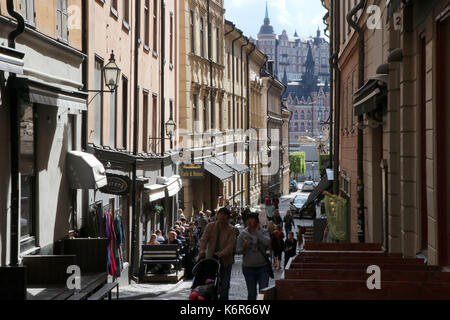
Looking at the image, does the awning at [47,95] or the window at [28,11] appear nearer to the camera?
the awning at [47,95]

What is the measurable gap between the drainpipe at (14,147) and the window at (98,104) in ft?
22.7

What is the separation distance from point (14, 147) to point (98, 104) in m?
7.52

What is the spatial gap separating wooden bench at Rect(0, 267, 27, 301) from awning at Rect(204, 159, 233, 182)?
26.9 metres

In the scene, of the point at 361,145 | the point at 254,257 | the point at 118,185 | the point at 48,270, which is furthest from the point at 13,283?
the point at 361,145

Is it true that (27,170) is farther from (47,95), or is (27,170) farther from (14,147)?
(47,95)

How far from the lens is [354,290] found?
6.65 m

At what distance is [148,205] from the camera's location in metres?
25.3

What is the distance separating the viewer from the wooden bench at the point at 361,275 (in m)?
7.12

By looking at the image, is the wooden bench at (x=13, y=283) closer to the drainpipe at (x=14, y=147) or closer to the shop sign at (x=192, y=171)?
the drainpipe at (x=14, y=147)

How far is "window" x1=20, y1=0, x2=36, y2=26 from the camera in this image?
12272 millimetres

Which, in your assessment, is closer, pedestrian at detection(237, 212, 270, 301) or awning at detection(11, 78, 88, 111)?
pedestrian at detection(237, 212, 270, 301)

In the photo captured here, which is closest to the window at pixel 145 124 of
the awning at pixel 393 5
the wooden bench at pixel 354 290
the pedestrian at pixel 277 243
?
the pedestrian at pixel 277 243

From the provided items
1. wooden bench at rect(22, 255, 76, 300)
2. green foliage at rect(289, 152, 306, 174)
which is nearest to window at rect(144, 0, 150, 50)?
wooden bench at rect(22, 255, 76, 300)

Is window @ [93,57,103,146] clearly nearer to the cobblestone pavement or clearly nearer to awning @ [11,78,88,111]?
the cobblestone pavement
